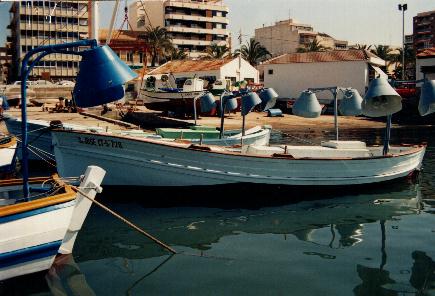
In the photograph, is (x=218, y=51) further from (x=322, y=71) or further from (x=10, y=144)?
(x=10, y=144)

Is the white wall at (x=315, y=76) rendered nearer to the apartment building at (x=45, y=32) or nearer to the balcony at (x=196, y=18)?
the apartment building at (x=45, y=32)

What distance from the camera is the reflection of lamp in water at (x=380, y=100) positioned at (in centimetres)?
1184

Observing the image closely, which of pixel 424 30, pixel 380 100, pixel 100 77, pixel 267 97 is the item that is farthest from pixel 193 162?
pixel 424 30

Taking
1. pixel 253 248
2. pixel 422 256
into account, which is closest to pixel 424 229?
pixel 422 256

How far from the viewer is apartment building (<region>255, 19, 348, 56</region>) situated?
98.2m

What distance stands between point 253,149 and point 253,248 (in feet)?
16.8

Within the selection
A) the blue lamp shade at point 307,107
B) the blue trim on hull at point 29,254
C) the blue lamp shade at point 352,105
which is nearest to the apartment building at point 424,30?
the blue lamp shade at point 352,105

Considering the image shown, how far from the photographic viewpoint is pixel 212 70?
180 feet

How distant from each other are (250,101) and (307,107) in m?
2.01

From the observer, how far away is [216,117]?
136 feet

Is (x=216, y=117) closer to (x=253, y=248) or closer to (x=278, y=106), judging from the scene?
(x=278, y=106)

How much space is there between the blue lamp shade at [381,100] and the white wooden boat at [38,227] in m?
7.87

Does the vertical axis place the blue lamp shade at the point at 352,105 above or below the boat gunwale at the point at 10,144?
above

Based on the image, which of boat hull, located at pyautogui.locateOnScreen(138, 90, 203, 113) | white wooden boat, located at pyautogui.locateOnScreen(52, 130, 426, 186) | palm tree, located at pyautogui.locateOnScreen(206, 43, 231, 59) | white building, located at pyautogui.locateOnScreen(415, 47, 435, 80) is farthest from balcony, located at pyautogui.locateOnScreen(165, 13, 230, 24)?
white wooden boat, located at pyautogui.locateOnScreen(52, 130, 426, 186)
